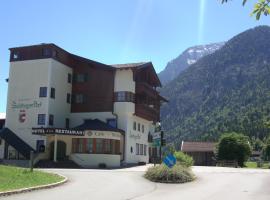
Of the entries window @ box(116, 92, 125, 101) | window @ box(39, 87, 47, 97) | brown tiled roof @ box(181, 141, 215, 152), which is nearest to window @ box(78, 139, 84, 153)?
window @ box(116, 92, 125, 101)

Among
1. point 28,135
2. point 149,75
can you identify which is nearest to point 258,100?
point 149,75

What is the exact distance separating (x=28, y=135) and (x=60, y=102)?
5214 mm

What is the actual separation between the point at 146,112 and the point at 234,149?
16600 mm

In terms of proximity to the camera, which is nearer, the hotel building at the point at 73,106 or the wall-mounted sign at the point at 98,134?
the wall-mounted sign at the point at 98,134

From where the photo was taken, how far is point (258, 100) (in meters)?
178

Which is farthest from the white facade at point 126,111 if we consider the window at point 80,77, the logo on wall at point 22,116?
the logo on wall at point 22,116

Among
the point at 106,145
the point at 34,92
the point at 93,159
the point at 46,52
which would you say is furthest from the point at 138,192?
the point at 34,92

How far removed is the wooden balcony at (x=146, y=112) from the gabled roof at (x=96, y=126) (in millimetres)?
3432

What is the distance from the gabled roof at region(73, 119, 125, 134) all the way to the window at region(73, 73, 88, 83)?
5.02 m

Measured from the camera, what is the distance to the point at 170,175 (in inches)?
1027

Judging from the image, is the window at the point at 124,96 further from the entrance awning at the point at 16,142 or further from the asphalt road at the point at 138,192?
the asphalt road at the point at 138,192

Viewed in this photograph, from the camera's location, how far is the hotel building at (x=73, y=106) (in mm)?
49219

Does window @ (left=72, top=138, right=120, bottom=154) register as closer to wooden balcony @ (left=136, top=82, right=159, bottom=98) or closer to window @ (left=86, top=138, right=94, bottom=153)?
window @ (left=86, top=138, right=94, bottom=153)

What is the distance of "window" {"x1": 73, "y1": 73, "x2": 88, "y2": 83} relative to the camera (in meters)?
55.5
